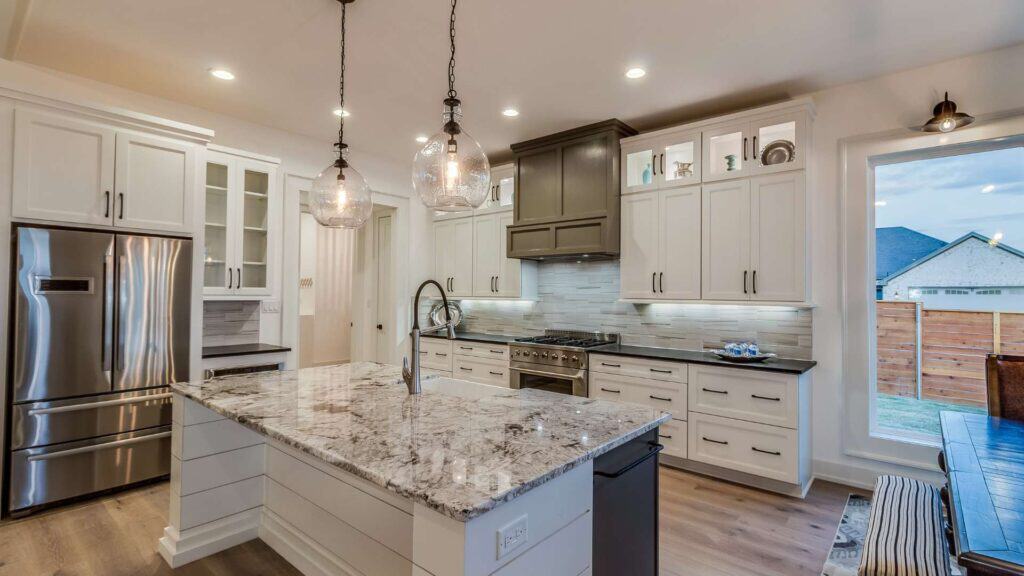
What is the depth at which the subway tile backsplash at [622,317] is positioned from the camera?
3613 millimetres

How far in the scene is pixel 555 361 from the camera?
4164mm

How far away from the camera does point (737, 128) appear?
3533 millimetres

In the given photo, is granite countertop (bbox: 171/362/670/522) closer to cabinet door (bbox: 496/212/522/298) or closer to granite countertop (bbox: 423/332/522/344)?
granite countertop (bbox: 423/332/522/344)

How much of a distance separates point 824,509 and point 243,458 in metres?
3.42

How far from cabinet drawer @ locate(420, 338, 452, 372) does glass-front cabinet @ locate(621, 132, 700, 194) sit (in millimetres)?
2500

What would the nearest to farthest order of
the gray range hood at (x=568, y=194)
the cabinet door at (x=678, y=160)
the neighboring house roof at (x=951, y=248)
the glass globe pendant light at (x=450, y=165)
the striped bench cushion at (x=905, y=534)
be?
the striped bench cushion at (x=905, y=534) < the glass globe pendant light at (x=450, y=165) < the neighboring house roof at (x=951, y=248) < the cabinet door at (x=678, y=160) < the gray range hood at (x=568, y=194)

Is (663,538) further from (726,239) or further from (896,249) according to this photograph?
(896,249)

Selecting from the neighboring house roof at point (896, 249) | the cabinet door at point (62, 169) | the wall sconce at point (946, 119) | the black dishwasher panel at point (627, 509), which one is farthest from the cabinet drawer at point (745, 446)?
the cabinet door at point (62, 169)

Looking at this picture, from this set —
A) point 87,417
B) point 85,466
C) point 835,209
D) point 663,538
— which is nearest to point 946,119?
point 835,209

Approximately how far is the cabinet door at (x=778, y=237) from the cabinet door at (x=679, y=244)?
1.35 ft

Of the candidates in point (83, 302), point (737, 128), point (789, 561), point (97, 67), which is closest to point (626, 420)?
point (789, 561)

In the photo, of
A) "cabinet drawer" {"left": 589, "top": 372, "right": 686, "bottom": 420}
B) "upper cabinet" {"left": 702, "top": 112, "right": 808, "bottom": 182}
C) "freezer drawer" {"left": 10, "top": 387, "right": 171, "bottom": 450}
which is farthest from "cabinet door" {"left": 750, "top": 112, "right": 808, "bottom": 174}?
"freezer drawer" {"left": 10, "top": 387, "right": 171, "bottom": 450}

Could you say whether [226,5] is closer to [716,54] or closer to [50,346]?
[50,346]

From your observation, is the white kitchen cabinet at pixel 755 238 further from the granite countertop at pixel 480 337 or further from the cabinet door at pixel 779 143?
the granite countertop at pixel 480 337
